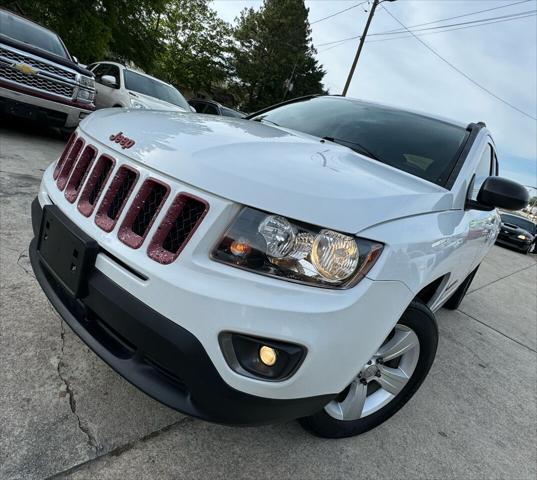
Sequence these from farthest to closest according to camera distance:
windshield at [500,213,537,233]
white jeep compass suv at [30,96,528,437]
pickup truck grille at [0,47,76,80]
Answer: windshield at [500,213,537,233]
pickup truck grille at [0,47,76,80]
white jeep compass suv at [30,96,528,437]

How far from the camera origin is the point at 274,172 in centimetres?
144

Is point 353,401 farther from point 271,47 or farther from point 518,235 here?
point 271,47

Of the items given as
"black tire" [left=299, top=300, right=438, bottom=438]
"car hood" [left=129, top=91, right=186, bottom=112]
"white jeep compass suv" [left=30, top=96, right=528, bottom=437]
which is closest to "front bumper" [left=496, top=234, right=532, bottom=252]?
"car hood" [left=129, top=91, right=186, bottom=112]

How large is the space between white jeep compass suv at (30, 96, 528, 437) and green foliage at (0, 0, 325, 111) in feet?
41.3

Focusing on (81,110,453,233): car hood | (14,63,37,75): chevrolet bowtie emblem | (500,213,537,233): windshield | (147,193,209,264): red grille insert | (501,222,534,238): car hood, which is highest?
(500,213,537,233): windshield

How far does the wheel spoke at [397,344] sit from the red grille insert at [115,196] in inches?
49.8

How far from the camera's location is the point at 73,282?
5.10ft

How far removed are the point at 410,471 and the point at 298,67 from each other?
45581mm

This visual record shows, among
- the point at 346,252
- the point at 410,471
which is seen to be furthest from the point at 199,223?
the point at 410,471

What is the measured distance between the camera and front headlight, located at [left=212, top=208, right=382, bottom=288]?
134 centimetres

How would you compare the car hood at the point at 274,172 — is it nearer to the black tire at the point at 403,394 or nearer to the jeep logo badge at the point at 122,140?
the jeep logo badge at the point at 122,140

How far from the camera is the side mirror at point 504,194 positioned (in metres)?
2.14

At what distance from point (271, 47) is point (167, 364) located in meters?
45.2

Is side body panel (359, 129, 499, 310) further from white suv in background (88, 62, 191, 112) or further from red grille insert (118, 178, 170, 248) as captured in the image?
white suv in background (88, 62, 191, 112)
